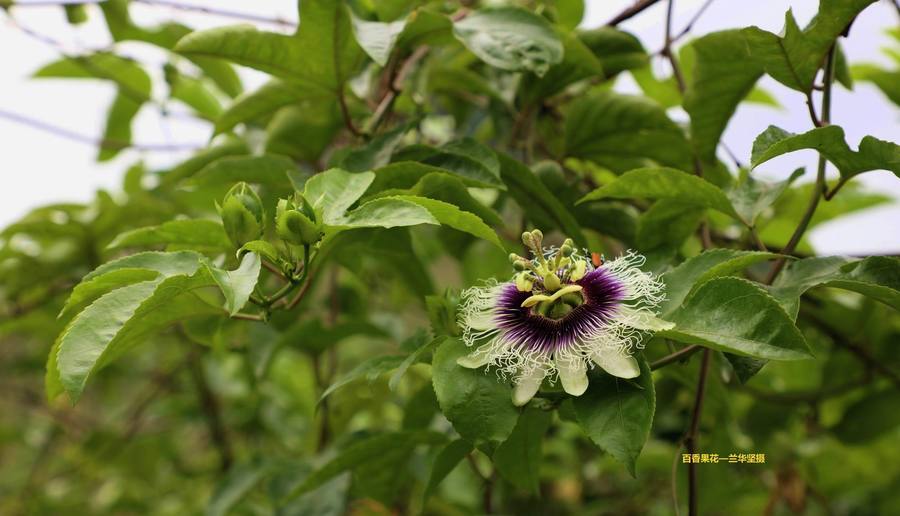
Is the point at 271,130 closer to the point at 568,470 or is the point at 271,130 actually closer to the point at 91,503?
the point at 568,470

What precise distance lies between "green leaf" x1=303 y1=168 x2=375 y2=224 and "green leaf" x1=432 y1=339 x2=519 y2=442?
0.15 metres

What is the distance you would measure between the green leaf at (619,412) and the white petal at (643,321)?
25mm

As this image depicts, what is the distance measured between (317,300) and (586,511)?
0.66 metres

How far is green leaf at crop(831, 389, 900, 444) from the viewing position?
4.14 feet

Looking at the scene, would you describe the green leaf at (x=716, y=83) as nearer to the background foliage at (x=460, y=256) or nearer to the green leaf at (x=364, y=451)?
the background foliage at (x=460, y=256)

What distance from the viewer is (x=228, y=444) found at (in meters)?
1.79

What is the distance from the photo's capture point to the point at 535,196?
0.89 meters

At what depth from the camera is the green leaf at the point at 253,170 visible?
0.91 m

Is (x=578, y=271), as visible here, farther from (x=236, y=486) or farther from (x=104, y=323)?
(x=236, y=486)

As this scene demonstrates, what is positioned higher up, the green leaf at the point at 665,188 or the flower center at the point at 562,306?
the green leaf at the point at 665,188

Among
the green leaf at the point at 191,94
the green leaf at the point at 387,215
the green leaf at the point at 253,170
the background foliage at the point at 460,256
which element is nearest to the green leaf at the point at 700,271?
the background foliage at the point at 460,256

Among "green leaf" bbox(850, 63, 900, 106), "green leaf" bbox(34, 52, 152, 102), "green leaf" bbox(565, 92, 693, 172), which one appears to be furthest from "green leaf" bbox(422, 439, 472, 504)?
"green leaf" bbox(34, 52, 152, 102)

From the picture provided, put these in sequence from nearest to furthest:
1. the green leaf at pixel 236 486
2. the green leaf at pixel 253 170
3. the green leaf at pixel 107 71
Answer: the green leaf at pixel 253 170 → the green leaf at pixel 236 486 → the green leaf at pixel 107 71

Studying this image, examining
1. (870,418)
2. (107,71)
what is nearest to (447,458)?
(870,418)
